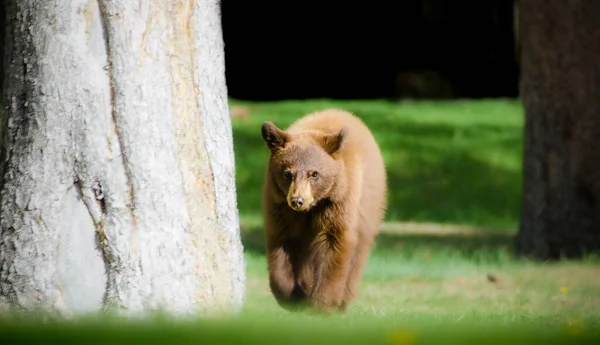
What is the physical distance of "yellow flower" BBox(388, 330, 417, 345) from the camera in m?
4.44

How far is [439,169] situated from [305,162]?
9.77 meters

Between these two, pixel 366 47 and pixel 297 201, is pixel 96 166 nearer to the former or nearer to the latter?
pixel 297 201

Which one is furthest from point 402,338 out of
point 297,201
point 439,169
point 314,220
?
point 439,169

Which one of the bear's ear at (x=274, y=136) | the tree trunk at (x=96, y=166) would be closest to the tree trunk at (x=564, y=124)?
the bear's ear at (x=274, y=136)

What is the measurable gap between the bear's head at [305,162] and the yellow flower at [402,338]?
2.50 metres

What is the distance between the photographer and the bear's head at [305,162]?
726 centimetres

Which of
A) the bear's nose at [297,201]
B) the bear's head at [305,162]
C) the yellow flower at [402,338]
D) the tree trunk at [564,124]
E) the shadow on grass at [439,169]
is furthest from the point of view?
the shadow on grass at [439,169]

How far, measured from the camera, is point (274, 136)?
7.46m

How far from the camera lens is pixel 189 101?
619 cm

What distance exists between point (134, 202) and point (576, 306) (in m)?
3.30

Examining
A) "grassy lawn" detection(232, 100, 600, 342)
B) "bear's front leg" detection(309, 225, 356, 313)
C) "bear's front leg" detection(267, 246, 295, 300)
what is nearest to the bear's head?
"bear's front leg" detection(309, 225, 356, 313)

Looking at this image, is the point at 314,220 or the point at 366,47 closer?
the point at 314,220

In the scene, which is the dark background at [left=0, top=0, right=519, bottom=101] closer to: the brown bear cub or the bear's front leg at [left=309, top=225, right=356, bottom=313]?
the brown bear cub

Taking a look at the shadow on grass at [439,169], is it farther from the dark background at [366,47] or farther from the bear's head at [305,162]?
the bear's head at [305,162]
